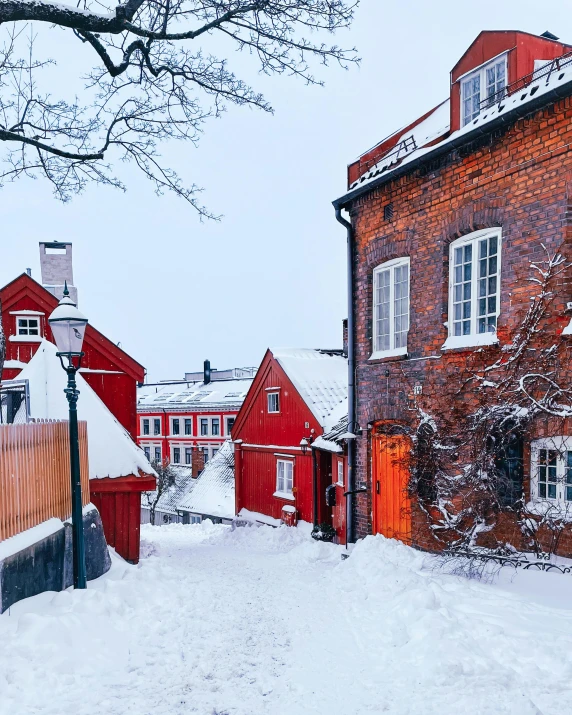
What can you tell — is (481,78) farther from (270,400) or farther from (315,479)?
(270,400)

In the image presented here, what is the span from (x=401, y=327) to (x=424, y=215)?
2062mm

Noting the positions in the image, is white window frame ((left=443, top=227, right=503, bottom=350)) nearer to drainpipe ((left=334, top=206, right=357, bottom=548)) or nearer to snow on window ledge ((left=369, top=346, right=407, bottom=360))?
snow on window ledge ((left=369, top=346, right=407, bottom=360))

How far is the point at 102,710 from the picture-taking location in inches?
170

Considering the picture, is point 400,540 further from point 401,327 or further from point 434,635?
point 434,635

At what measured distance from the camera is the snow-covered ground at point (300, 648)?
4.38m

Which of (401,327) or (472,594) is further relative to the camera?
(401,327)

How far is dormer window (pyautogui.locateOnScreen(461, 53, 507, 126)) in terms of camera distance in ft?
28.0

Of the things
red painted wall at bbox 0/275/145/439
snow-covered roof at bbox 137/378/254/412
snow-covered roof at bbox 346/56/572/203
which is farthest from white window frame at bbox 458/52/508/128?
snow-covered roof at bbox 137/378/254/412

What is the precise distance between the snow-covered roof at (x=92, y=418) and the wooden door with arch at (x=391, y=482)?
14.3 ft

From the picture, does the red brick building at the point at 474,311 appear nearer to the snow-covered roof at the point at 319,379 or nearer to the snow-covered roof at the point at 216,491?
the snow-covered roof at the point at 319,379

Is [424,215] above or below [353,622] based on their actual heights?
above

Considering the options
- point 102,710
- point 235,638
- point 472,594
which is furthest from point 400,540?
point 102,710

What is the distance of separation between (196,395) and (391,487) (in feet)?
113

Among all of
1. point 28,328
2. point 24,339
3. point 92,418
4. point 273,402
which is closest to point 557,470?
point 92,418
